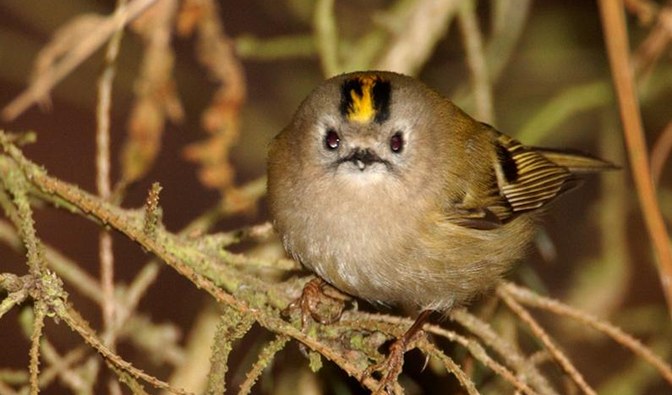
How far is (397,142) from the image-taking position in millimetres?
2982

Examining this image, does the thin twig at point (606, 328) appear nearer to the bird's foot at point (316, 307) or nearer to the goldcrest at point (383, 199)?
the goldcrest at point (383, 199)

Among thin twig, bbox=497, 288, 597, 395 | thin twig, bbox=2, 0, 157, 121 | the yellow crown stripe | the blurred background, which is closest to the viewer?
thin twig, bbox=497, 288, 597, 395

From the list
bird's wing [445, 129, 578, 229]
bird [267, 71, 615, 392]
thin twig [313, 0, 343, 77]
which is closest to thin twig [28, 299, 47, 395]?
bird [267, 71, 615, 392]

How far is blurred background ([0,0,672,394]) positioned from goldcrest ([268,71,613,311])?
29 centimetres

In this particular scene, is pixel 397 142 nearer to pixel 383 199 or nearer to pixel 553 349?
pixel 383 199

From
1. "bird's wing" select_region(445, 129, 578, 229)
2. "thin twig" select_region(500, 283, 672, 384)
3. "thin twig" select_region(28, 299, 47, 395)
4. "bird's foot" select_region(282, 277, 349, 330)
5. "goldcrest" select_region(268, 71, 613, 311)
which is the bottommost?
"thin twig" select_region(28, 299, 47, 395)

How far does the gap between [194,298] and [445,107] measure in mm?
2446

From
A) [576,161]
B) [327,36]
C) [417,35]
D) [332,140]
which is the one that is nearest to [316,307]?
[332,140]

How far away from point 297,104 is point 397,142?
238 centimetres

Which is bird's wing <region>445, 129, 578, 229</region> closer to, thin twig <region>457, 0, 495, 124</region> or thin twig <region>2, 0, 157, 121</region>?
thin twig <region>457, 0, 495, 124</region>

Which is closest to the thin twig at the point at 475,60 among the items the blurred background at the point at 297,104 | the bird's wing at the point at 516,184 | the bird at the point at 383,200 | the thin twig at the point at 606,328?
the blurred background at the point at 297,104

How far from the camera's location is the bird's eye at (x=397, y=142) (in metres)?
2.96

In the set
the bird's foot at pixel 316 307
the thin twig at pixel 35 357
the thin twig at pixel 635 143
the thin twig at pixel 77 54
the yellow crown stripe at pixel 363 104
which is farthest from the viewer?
the thin twig at pixel 77 54

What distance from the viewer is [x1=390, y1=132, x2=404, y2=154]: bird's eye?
2963 millimetres
